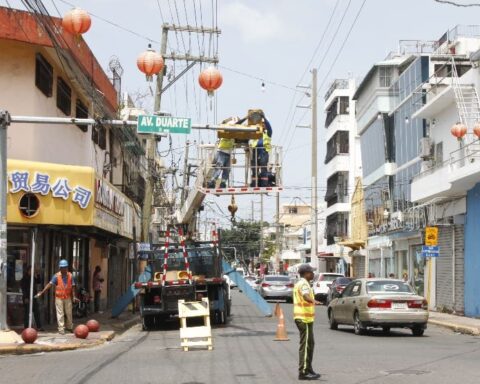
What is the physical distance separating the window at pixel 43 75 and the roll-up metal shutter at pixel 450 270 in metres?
16.7

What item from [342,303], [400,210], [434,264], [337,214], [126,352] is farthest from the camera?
[337,214]

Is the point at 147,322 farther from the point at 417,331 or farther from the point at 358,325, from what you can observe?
the point at 417,331

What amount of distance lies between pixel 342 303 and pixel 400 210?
806 inches

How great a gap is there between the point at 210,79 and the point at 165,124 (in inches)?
64.8

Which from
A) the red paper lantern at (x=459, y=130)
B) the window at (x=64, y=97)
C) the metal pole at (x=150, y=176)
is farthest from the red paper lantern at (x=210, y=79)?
the red paper lantern at (x=459, y=130)

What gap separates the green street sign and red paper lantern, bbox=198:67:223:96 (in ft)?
3.64

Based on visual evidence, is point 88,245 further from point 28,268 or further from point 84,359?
point 84,359

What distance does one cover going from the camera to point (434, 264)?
112 ft

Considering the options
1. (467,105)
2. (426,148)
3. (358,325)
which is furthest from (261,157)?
(426,148)

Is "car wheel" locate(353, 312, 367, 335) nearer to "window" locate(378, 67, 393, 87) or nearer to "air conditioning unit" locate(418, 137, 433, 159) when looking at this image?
"air conditioning unit" locate(418, 137, 433, 159)

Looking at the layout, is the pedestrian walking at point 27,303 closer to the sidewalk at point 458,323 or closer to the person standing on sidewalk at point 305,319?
the person standing on sidewalk at point 305,319

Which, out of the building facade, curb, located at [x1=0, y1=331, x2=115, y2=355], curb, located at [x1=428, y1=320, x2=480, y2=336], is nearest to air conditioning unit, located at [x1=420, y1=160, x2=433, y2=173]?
curb, located at [x1=428, y1=320, x2=480, y2=336]

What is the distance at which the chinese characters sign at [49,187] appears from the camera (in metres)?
18.1

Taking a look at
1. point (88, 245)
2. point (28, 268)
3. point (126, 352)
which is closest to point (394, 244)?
point (88, 245)
